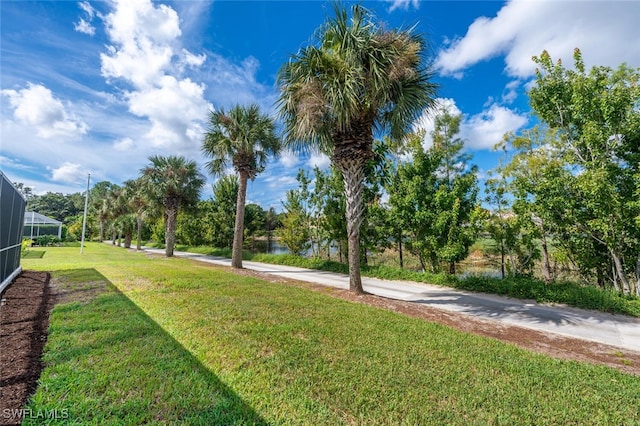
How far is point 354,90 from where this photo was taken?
22.2ft

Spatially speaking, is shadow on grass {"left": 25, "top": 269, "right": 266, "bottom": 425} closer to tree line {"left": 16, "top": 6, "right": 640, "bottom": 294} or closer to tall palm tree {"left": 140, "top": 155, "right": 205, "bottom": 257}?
tree line {"left": 16, "top": 6, "right": 640, "bottom": 294}

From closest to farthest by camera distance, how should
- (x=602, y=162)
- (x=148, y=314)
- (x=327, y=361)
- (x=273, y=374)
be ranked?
(x=273, y=374) → (x=327, y=361) → (x=148, y=314) → (x=602, y=162)

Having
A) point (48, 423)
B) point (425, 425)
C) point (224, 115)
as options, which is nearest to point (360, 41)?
point (425, 425)

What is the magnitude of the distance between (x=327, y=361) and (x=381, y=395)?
2.70 feet

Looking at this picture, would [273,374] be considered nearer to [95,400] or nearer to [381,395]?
[381,395]

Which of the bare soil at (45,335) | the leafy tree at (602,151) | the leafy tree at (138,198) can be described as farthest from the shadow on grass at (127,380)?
the leafy tree at (138,198)

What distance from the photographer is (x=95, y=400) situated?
229cm

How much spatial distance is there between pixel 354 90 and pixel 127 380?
6.88 metres

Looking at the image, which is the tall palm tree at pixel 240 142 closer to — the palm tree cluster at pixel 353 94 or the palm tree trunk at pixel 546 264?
the palm tree cluster at pixel 353 94

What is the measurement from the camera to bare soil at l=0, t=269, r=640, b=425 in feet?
8.36

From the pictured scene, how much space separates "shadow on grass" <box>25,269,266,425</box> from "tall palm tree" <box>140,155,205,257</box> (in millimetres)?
18284

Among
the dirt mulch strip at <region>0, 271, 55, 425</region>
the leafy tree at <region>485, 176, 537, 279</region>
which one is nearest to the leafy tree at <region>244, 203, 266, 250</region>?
the dirt mulch strip at <region>0, 271, 55, 425</region>

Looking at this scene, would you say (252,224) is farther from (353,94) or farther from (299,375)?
(299,375)

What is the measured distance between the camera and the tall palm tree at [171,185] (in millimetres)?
20516
